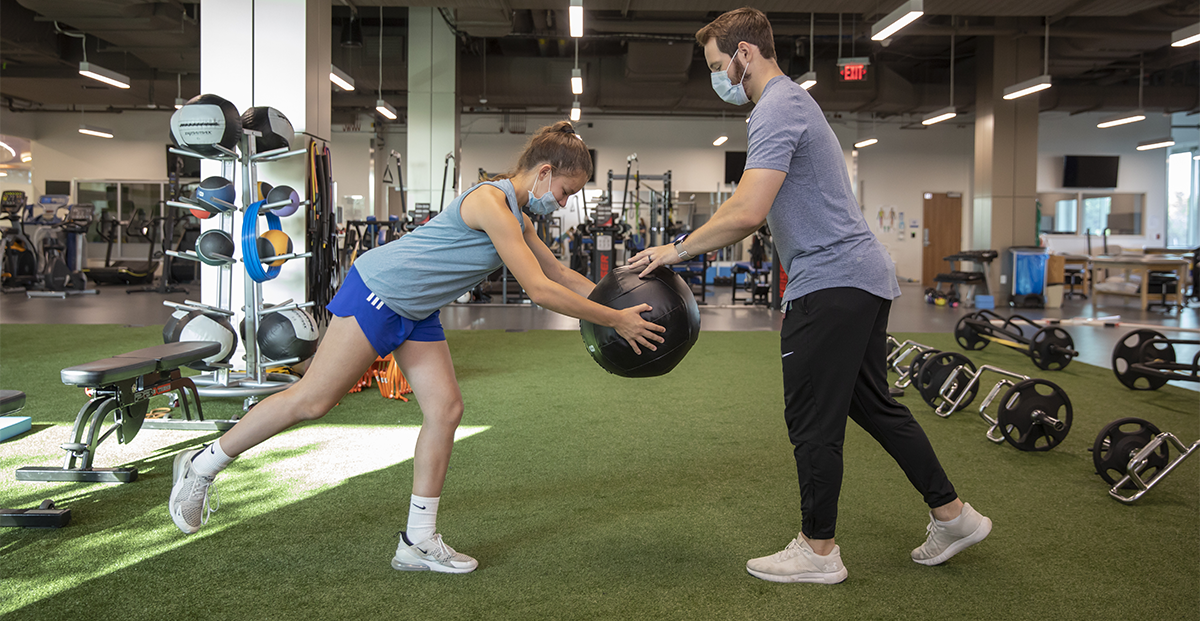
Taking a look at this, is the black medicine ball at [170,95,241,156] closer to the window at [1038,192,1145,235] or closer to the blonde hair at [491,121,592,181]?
the blonde hair at [491,121,592,181]

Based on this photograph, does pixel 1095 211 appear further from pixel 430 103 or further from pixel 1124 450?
pixel 1124 450

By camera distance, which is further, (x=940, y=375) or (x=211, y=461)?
(x=940, y=375)

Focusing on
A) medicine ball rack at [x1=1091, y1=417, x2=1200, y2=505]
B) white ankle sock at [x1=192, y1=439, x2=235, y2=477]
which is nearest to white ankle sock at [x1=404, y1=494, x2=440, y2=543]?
white ankle sock at [x1=192, y1=439, x2=235, y2=477]

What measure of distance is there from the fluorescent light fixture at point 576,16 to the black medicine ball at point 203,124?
4.67 metres

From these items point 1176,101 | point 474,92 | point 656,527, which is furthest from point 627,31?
point 1176,101

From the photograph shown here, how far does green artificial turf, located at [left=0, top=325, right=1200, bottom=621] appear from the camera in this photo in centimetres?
183

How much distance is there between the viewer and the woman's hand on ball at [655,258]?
1999 mm

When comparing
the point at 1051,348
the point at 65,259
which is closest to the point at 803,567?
the point at 1051,348

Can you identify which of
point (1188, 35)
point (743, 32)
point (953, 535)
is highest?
point (1188, 35)

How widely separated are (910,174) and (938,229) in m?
1.53

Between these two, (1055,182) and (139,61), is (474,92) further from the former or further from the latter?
(1055,182)

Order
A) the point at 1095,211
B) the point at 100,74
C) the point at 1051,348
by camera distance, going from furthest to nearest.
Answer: the point at 1095,211, the point at 100,74, the point at 1051,348

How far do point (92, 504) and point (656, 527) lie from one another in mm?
1928

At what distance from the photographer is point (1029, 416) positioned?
3234 mm
